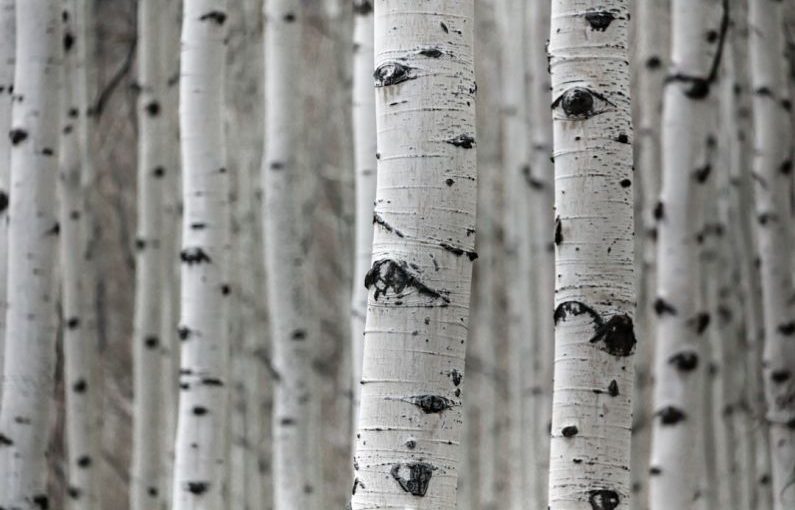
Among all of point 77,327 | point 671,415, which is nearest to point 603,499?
point 671,415

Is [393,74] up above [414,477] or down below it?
above

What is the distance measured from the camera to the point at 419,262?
66.2 inches

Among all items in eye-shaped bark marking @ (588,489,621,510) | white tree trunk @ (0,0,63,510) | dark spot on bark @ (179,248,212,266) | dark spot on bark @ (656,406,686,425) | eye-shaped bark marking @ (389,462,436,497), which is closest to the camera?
eye-shaped bark marking @ (389,462,436,497)

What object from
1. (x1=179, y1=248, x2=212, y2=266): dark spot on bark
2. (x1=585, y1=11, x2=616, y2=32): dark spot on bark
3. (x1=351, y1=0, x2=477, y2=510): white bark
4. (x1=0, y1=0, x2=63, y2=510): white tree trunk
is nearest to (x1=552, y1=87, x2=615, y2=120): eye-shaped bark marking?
(x1=585, y1=11, x2=616, y2=32): dark spot on bark

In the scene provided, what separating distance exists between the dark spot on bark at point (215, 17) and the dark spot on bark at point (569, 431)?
6.04 feet

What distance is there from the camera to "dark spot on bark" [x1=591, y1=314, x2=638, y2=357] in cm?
191

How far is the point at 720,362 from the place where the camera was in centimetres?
555

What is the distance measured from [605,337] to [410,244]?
0.42 meters

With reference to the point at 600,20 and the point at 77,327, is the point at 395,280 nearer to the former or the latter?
the point at 600,20

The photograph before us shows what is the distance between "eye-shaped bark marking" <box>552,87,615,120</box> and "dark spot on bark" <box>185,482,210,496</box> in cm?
173

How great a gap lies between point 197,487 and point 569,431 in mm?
1588

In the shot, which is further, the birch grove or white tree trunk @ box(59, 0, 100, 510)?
white tree trunk @ box(59, 0, 100, 510)

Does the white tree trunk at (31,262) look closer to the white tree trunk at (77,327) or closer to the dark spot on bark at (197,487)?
the dark spot on bark at (197,487)

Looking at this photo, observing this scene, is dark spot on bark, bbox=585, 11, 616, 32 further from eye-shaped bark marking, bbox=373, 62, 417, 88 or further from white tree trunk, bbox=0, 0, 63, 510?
white tree trunk, bbox=0, 0, 63, 510
